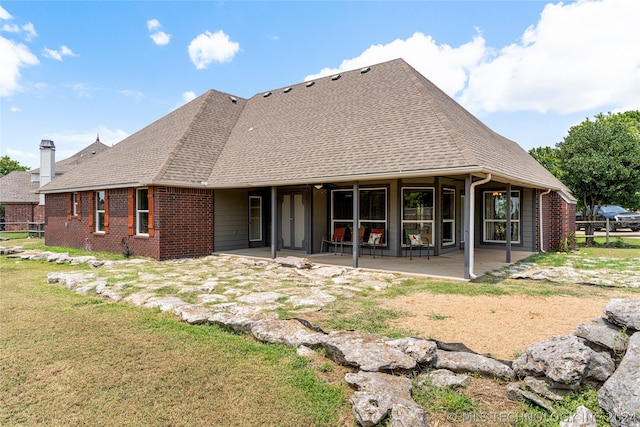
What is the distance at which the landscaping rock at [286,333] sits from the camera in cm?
408

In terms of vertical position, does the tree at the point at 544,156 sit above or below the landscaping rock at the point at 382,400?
above

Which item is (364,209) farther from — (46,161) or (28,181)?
(28,181)

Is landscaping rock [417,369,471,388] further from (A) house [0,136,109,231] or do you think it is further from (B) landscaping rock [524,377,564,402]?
(A) house [0,136,109,231]

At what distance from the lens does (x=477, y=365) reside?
3350 mm

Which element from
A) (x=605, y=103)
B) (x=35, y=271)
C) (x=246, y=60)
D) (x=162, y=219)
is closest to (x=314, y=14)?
(x=246, y=60)

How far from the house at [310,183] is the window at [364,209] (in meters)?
0.04

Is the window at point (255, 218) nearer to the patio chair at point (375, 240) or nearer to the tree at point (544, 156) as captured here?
the patio chair at point (375, 240)

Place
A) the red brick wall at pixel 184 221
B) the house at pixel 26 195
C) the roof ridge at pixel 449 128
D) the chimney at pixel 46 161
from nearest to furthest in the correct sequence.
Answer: the roof ridge at pixel 449 128 → the red brick wall at pixel 184 221 → the chimney at pixel 46 161 → the house at pixel 26 195

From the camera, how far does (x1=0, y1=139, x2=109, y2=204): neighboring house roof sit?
2912 centimetres

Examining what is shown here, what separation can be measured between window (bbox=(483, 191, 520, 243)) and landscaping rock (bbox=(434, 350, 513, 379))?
11.7m

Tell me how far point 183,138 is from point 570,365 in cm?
1343

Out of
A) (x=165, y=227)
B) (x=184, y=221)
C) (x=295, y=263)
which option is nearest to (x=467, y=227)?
(x=295, y=263)

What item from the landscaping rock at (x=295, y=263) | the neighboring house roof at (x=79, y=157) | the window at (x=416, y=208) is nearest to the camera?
the landscaping rock at (x=295, y=263)

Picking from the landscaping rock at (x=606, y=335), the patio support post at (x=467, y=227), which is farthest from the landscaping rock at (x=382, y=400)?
the patio support post at (x=467, y=227)
